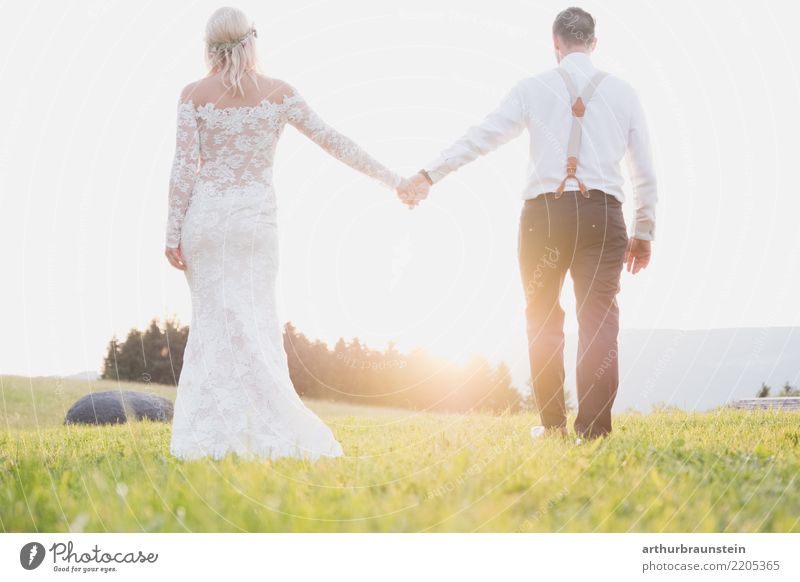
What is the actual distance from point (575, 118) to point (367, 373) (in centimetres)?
1480

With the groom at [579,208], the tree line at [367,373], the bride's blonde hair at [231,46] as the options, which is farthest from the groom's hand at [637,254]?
the bride's blonde hair at [231,46]

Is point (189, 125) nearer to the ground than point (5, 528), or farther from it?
farther from it

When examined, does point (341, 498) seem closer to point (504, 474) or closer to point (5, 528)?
point (504, 474)

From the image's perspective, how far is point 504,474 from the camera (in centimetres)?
467

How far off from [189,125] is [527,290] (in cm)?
321

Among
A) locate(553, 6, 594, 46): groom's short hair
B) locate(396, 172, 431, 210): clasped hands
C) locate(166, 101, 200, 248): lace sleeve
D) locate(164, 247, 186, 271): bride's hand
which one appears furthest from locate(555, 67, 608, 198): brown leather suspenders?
locate(164, 247, 186, 271): bride's hand

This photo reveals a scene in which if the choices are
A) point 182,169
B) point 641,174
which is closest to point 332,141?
point 182,169

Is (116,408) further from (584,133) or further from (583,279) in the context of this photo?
(584,133)

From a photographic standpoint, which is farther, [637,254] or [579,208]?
[637,254]

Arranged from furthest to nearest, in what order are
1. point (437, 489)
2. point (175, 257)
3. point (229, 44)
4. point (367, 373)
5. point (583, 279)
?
point (367, 373) < point (175, 257) < point (229, 44) < point (583, 279) < point (437, 489)

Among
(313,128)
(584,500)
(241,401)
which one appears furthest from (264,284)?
(584,500)

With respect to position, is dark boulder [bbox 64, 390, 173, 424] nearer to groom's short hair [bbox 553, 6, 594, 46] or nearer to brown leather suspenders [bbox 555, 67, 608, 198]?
brown leather suspenders [bbox 555, 67, 608, 198]

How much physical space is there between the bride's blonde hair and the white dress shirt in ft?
6.76

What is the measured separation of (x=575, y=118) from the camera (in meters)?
6.13
